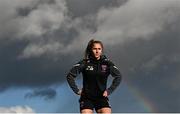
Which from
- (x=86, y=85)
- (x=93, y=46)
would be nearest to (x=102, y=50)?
(x=93, y=46)

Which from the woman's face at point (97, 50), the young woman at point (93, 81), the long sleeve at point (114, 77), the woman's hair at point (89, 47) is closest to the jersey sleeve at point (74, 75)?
the young woman at point (93, 81)

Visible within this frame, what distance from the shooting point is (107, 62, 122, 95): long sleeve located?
32.6 feet

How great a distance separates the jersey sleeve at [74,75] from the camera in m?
9.73

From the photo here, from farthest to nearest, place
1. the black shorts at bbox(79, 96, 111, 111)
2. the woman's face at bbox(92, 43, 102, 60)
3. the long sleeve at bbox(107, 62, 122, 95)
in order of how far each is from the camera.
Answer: the long sleeve at bbox(107, 62, 122, 95) < the black shorts at bbox(79, 96, 111, 111) < the woman's face at bbox(92, 43, 102, 60)

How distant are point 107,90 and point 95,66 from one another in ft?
2.53

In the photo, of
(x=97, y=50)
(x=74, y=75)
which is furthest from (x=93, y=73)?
(x=97, y=50)

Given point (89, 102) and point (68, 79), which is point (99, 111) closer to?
point (89, 102)

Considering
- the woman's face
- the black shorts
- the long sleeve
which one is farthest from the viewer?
the long sleeve

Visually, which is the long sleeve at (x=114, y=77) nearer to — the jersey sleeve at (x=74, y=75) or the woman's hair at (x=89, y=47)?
the woman's hair at (x=89, y=47)

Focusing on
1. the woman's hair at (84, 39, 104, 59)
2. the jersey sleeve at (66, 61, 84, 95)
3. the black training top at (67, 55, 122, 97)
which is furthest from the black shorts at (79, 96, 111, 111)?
the woman's hair at (84, 39, 104, 59)

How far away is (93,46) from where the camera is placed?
366 inches

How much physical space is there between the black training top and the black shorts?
0.45 ft

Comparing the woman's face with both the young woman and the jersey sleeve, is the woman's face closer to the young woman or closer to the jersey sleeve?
the young woman

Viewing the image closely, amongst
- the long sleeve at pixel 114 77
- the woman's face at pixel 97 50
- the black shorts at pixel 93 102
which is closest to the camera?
the woman's face at pixel 97 50
